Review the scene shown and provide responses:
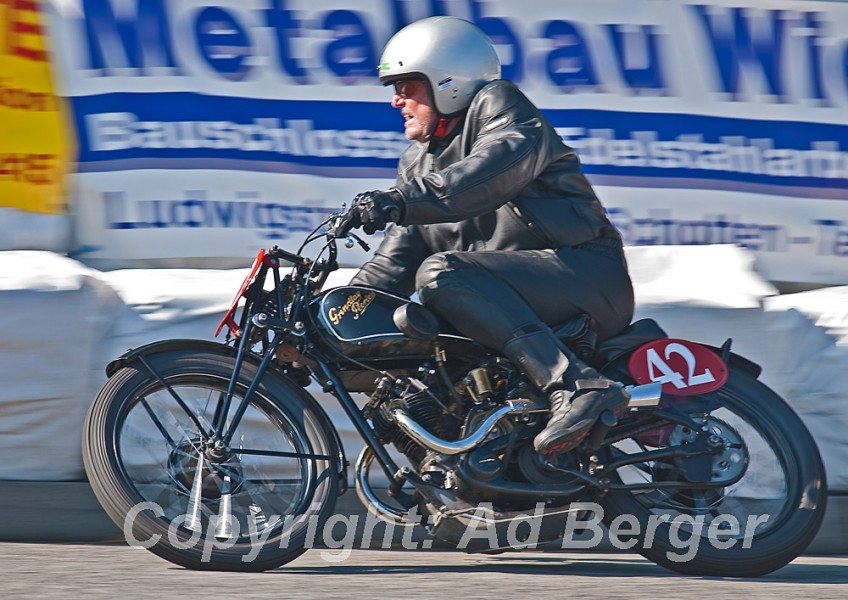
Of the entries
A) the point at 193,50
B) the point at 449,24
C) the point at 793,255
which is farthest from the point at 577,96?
the point at 449,24

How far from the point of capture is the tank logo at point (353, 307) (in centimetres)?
455

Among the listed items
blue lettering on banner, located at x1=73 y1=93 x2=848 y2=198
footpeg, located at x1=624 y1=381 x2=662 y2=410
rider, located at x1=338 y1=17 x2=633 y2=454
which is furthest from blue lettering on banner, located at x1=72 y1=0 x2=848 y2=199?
footpeg, located at x1=624 y1=381 x2=662 y2=410

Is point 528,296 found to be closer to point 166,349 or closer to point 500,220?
point 500,220

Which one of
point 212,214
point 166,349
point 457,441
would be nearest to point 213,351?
point 166,349

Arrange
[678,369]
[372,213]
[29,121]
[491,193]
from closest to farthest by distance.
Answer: [372,213]
[491,193]
[678,369]
[29,121]

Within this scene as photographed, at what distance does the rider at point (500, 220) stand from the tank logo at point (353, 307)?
17 centimetres

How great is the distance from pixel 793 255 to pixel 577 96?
1.31 metres

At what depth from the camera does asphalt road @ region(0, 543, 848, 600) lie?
4086mm

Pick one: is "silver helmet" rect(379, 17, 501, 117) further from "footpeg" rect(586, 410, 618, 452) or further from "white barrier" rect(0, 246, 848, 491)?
"white barrier" rect(0, 246, 848, 491)

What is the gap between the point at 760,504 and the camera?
15.7ft

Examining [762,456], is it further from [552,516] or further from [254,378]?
[254,378]

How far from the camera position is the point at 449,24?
478 centimetres

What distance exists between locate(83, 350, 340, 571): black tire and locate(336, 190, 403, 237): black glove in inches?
22.4

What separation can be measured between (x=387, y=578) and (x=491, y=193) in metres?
1.22
